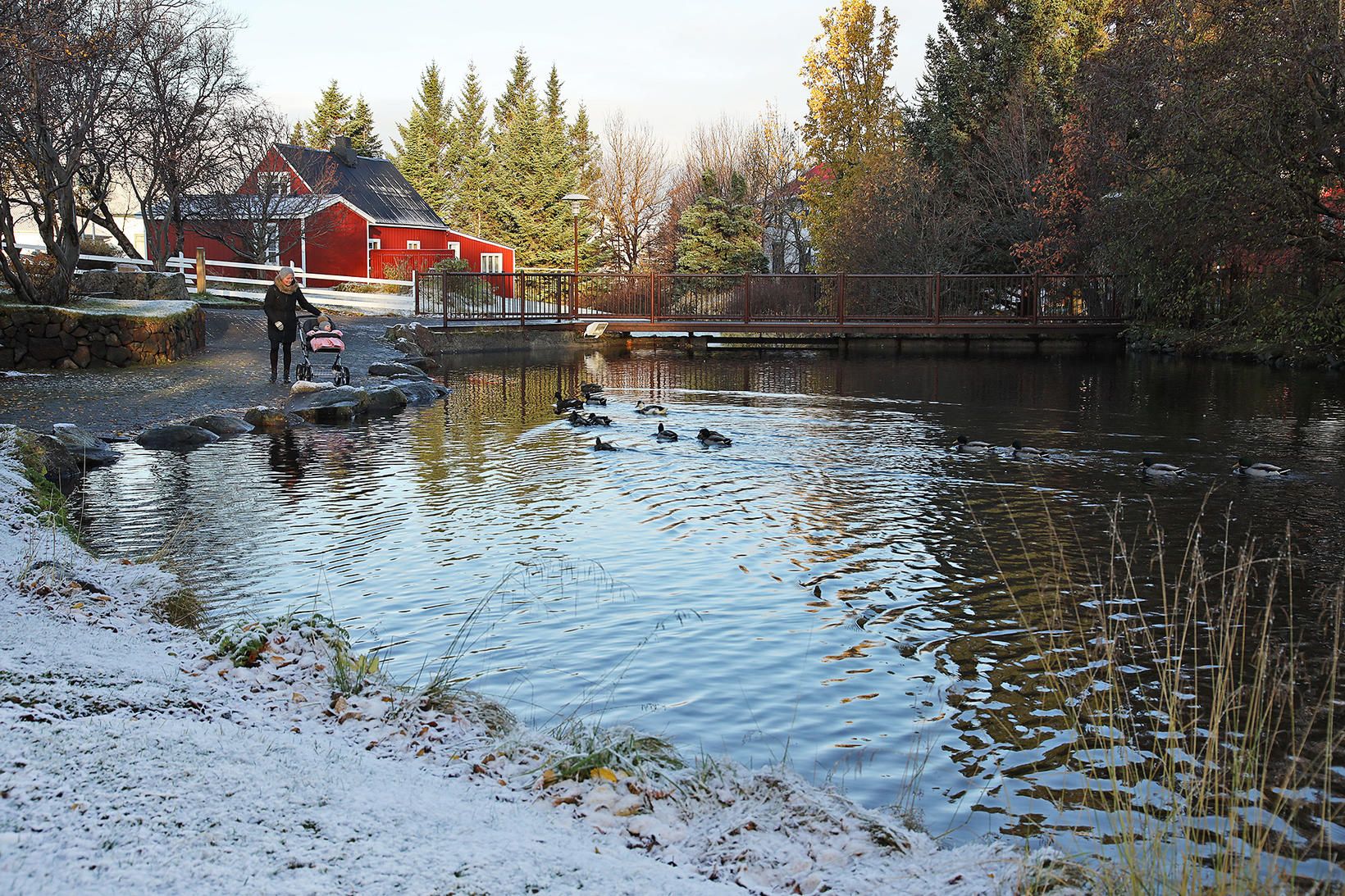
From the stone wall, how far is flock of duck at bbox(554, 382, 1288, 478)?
7649 mm

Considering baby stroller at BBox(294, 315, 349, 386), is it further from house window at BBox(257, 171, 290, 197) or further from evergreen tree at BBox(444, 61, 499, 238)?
evergreen tree at BBox(444, 61, 499, 238)

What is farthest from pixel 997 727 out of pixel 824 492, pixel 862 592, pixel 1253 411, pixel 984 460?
pixel 1253 411

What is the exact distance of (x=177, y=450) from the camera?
1384cm

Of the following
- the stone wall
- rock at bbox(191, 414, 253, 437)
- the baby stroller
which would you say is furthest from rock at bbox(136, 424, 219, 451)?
the stone wall

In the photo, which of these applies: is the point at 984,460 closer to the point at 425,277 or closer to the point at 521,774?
the point at 521,774

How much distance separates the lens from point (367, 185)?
59.2 metres

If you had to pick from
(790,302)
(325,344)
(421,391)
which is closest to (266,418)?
(325,344)

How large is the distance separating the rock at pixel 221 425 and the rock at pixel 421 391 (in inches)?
169

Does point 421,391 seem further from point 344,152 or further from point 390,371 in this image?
point 344,152

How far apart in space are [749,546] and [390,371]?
1472 cm

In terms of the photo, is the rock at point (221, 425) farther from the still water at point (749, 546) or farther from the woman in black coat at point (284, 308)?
the woman in black coat at point (284, 308)

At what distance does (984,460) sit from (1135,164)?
44.0 ft

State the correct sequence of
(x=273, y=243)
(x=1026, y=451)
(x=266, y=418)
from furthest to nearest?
(x=273, y=243) → (x=266, y=418) → (x=1026, y=451)

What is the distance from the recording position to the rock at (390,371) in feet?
73.3
